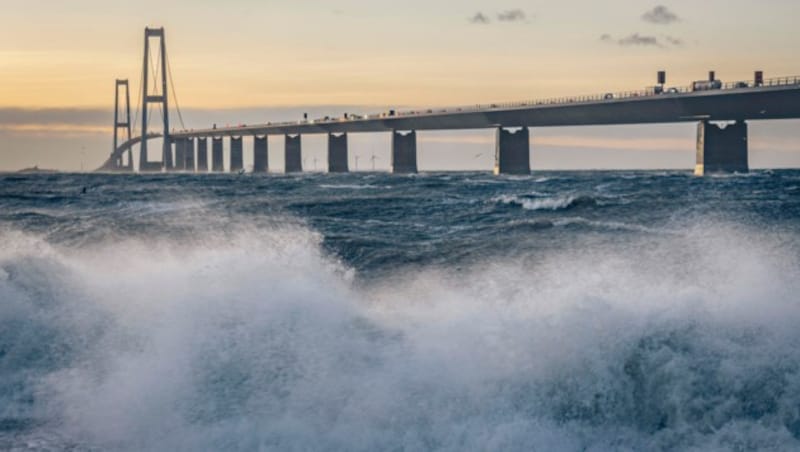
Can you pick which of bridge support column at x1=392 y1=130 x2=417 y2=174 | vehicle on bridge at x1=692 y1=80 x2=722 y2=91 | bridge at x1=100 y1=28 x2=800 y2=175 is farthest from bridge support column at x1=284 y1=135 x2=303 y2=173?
vehicle on bridge at x1=692 y1=80 x2=722 y2=91

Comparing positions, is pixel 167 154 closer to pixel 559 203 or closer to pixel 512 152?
pixel 512 152

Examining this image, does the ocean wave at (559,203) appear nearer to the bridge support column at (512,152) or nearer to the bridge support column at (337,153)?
the bridge support column at (512,152)

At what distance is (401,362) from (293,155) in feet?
563

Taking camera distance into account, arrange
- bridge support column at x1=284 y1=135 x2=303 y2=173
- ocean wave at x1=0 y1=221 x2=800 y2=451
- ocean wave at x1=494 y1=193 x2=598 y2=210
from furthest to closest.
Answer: bridge support column at x1=284 y1=135 x2=303 y2=173
ocean wave at x1=494 y1=193 x2=598 y2=210
ocean wave at x1=0 y1=221 x2=800 y2=451

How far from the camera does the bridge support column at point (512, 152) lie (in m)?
135

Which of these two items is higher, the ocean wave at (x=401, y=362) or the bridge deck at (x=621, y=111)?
the bridge deck at (x=621, y=111)

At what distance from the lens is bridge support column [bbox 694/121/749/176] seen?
111 metres

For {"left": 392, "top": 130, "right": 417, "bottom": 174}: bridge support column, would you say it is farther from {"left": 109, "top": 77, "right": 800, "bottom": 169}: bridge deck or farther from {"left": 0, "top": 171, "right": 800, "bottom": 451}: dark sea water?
{"left": 0, "top": 171, "right": 800, "bottom": 451}: dark sea water

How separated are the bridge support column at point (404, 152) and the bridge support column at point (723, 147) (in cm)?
4959

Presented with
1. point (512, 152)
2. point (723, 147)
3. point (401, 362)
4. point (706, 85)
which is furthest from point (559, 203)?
point (512, 152)

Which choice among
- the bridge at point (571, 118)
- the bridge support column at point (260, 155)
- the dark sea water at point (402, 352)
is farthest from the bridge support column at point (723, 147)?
the bridge support column at point (260, 155)

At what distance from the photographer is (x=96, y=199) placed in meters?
60.1

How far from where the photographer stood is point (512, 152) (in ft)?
447

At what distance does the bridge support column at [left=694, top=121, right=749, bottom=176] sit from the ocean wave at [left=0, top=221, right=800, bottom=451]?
94983 mm
